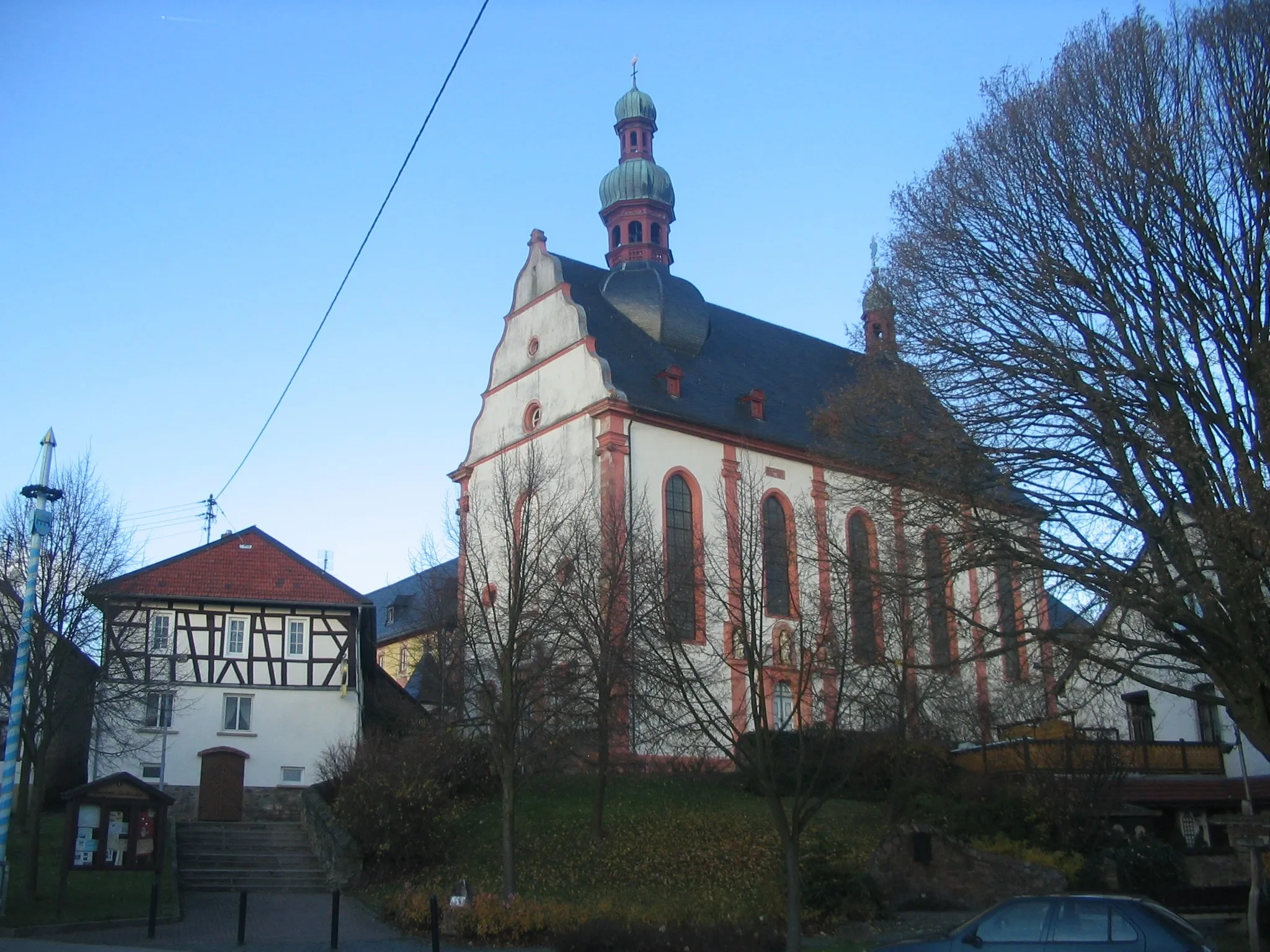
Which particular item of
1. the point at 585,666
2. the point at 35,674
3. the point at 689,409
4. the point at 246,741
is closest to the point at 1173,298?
the point at 585,666

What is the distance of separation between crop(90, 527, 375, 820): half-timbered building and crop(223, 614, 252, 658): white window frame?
0.11 feet

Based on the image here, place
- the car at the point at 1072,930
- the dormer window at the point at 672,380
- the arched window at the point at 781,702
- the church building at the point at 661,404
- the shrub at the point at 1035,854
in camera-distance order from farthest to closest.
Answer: the dormer window at the point at 672,380
the church building at the point at 661,404
the arched window at the point at 781,702
the shrub at the point at 1035,854
the car at the point at 1072,930

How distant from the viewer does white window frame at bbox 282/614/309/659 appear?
32281 mm

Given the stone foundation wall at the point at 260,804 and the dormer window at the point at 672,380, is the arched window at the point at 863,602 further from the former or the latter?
the stone foundation wall at the point at 260,804

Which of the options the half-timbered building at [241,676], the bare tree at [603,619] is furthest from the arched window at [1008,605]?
the half-timbered building at [241,676]

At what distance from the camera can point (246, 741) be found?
30.9 metres

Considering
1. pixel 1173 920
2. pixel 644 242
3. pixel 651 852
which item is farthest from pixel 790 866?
pixel 644 242

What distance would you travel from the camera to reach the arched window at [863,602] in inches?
702

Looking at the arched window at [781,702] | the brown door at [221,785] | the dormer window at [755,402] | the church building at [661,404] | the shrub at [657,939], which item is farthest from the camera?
the dormer window at [755,402]

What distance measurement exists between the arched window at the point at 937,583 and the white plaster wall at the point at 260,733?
17.9m

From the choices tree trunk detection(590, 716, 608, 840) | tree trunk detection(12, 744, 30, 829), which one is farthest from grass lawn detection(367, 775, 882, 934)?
tree trunk detection(12, 744, 30, 829)

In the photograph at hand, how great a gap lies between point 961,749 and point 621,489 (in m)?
10.8

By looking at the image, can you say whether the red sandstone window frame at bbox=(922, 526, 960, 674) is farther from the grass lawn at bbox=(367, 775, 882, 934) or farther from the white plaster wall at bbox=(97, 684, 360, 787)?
the white plaster wall at bbox=(97, 684, 360, 787)

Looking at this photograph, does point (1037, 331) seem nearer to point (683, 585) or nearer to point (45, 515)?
point (683, 585)
